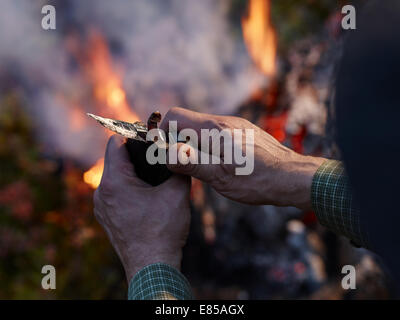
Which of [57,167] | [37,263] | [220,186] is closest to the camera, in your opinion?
[220,186]

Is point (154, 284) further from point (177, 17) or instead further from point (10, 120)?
point (177, 17)

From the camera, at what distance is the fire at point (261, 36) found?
176 inches

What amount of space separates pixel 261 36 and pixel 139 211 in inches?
146

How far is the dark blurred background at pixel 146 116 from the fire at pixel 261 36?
0.07 feet

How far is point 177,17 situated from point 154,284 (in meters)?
4.30

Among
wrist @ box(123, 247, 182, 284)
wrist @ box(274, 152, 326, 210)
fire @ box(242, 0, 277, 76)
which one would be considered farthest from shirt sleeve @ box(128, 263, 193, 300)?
fire @ box(242, 0, 277, 76)

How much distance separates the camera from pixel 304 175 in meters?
1.67

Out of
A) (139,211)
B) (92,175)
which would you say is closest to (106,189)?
(139,211)

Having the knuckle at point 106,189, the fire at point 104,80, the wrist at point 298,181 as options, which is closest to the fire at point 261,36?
the fire at point 104,80

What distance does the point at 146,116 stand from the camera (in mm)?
4375

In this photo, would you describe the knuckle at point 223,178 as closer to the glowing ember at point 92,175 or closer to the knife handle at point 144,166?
the knife handle at point 144,166

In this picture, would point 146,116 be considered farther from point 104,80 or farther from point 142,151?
point 142,151

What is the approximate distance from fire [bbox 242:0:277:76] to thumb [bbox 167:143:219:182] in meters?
2.96

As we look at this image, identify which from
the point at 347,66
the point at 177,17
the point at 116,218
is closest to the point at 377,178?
the point at 347,66
